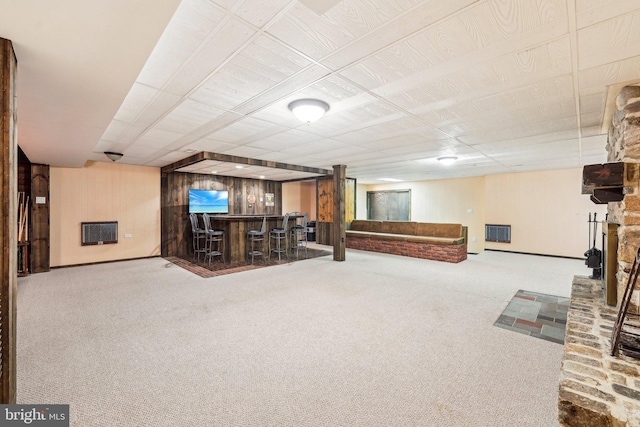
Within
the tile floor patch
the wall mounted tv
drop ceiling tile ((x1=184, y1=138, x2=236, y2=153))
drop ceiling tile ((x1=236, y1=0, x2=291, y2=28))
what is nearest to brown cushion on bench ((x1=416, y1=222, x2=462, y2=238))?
the tile floor patch

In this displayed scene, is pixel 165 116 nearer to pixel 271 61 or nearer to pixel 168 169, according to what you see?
pixel 271 61

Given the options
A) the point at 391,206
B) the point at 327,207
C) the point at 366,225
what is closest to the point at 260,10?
the point at 327,207

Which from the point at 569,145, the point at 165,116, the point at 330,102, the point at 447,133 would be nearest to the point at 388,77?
the point at 330,102

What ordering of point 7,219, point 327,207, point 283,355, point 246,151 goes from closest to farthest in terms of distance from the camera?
1. point 7,219
2. point 283,355
3. point 246,151
4. point 327,207

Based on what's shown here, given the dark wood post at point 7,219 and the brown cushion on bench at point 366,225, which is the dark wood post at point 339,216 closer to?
the brown cushion on bench at point 366,225

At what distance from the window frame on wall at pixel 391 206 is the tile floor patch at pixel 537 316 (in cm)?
657

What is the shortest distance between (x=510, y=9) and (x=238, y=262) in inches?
236

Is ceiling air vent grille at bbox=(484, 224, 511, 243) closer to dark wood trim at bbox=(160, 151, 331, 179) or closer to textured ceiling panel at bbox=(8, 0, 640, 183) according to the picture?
textured ceiling panel at bbox=(8, 0, 640, 183)

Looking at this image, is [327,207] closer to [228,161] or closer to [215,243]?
[215,243]

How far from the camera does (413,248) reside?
7.07m

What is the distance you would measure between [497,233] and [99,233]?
1050 cm

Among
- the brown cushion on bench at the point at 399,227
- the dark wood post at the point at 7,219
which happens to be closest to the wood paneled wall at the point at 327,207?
the brown cushion on bench at the point at 399,227

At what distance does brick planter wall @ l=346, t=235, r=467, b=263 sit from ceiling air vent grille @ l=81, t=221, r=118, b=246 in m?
6.19

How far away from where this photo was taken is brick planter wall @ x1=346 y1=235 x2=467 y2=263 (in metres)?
6.44
